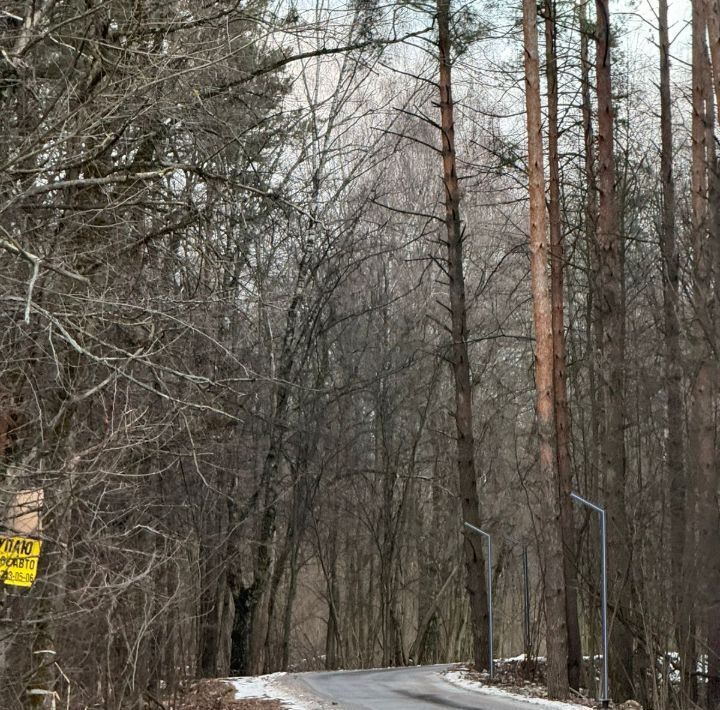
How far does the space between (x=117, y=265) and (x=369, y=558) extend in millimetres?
24861

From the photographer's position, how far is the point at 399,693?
617 inches

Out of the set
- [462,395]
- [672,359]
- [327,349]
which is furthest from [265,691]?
[327,349]

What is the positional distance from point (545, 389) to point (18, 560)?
9.46 metres

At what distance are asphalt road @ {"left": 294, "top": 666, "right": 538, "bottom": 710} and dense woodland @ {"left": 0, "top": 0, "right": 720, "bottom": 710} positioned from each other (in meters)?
1.31

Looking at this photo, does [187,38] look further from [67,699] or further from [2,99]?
[67,699]

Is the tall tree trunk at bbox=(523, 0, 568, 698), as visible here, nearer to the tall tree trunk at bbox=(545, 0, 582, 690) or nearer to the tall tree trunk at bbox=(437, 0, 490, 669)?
the tall tree trunk at bbox=(545, 0, 582, 690)

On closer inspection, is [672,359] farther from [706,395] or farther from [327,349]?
[327,349]

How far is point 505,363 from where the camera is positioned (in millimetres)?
33406

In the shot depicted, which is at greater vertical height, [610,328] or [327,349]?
[327,349]

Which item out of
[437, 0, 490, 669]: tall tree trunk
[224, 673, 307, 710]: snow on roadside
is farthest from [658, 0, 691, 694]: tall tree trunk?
[224, 673, 307, 710]: snow on roadside

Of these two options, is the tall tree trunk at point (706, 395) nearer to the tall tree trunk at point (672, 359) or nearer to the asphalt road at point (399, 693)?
the tall tree trunk at point (672, 359)

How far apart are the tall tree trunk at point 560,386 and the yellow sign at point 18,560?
1090 centimetres

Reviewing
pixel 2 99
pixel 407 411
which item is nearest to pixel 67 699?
pixel 2 99

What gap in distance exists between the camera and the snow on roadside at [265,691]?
46.8 feet
